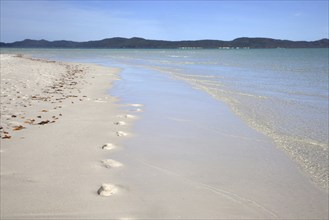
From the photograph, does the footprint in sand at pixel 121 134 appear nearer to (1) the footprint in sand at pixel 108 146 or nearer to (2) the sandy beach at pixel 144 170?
(2) the sandy beach at pixel 144 170

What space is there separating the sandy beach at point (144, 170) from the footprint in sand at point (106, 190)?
11 millimetres

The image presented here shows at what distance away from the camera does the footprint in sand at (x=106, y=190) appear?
3.20 m

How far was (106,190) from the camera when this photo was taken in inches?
128

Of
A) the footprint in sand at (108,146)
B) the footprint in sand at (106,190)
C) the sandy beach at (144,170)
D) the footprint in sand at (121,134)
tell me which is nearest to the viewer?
the sandy beach at (144,170)

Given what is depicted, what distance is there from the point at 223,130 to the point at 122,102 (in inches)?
153

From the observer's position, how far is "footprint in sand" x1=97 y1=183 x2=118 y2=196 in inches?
126

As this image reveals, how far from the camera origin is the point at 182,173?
385 cm

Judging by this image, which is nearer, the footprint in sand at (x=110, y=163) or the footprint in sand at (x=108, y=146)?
the footprint in sand at (x=110, y=163)

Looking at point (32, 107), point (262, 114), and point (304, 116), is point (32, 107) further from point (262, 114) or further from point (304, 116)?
point (304, 116)

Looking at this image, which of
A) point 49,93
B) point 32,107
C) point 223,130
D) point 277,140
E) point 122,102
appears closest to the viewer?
point 277,140

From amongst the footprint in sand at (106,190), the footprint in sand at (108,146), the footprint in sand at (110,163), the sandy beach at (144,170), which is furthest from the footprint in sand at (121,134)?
the footprint in sand at (106,190)

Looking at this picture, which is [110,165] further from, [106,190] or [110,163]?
[106,190]

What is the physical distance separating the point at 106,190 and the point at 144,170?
2.48 ft

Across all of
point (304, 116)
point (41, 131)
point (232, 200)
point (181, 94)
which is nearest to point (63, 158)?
point (41, 131)
